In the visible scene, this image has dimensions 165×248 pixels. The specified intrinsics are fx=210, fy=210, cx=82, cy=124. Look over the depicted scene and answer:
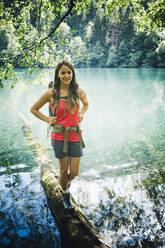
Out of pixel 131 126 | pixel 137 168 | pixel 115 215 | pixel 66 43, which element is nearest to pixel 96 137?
pixel 131 126

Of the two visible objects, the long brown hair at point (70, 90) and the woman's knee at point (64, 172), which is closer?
the long brown hair at point (70, 90)

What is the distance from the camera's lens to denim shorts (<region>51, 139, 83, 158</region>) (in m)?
3.23

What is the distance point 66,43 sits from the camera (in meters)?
5.96

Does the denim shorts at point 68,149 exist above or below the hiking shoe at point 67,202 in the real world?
above

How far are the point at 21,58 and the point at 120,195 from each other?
4.33 m

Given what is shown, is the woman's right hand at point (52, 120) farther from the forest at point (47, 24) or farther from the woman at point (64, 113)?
the forest at point (47, 24)

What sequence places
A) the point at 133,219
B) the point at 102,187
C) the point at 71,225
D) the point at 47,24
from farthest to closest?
the point at 47,24, the point at 102,187, the point at 133,219, the point at 71,225

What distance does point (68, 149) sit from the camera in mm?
3291

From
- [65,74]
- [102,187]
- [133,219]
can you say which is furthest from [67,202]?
[65,74]

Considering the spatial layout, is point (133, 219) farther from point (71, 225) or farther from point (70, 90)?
point (70, 90)

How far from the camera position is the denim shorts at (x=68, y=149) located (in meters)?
3.23

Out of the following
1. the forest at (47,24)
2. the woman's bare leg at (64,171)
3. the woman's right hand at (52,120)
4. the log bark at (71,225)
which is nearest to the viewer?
the log bark at (71,225)

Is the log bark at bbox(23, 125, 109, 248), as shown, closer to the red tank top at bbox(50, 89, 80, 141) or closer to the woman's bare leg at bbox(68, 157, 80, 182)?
the woman's bare leg at bbox(68, 157, 80, 182)

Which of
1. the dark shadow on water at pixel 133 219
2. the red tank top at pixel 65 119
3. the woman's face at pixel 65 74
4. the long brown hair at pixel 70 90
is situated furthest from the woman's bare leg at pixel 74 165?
the woman's face at pixel 65 74
